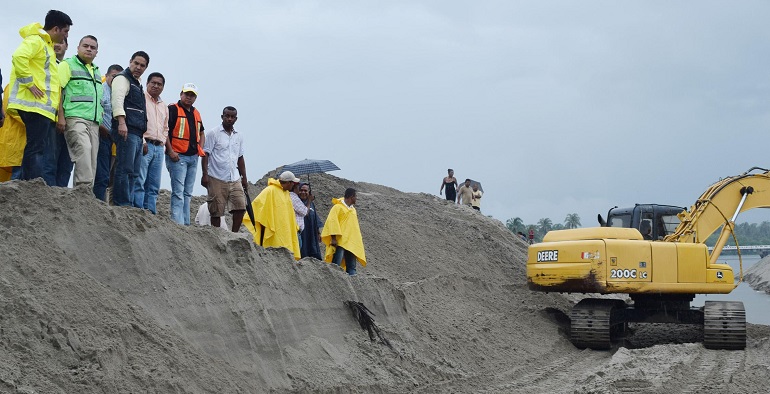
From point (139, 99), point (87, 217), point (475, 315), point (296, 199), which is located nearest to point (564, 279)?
point (475, 315)

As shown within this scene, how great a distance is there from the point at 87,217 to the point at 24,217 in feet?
1.94

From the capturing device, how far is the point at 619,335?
15.9 metres

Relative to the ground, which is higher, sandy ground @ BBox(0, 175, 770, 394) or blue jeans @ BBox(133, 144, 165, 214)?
blue jeans @ BBox(133, 144, 165, 214)

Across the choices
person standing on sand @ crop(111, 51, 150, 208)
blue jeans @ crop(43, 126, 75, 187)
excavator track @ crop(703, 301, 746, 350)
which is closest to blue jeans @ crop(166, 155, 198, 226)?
person standing on sand @ crop(111, 51, 150, 208)

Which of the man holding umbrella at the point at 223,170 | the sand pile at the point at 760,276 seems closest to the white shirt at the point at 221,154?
the man holding umbrella at the point at 223,170

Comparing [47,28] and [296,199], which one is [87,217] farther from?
[296,199]

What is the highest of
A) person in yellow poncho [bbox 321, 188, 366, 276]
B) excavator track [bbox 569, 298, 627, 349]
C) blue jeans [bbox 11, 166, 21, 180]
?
blue jeans [bbox 11, 166, 21, 180]

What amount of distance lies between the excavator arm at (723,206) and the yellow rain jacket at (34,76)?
11.1 meters

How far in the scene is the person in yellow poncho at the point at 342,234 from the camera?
41.6ft

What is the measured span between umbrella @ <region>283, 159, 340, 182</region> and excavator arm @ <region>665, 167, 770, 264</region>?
652 cm

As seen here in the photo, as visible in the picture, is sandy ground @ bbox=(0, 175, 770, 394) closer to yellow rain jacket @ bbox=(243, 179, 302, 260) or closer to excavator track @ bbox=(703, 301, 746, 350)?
excavator track @ bbox=(703, 301, 746, 350)

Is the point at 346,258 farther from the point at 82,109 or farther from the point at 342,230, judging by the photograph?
the point at 82,109

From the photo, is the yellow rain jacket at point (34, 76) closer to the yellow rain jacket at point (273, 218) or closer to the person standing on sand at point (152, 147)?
the person standing on sand at point (152, 147)

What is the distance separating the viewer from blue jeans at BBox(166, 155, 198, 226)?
1029 cm
